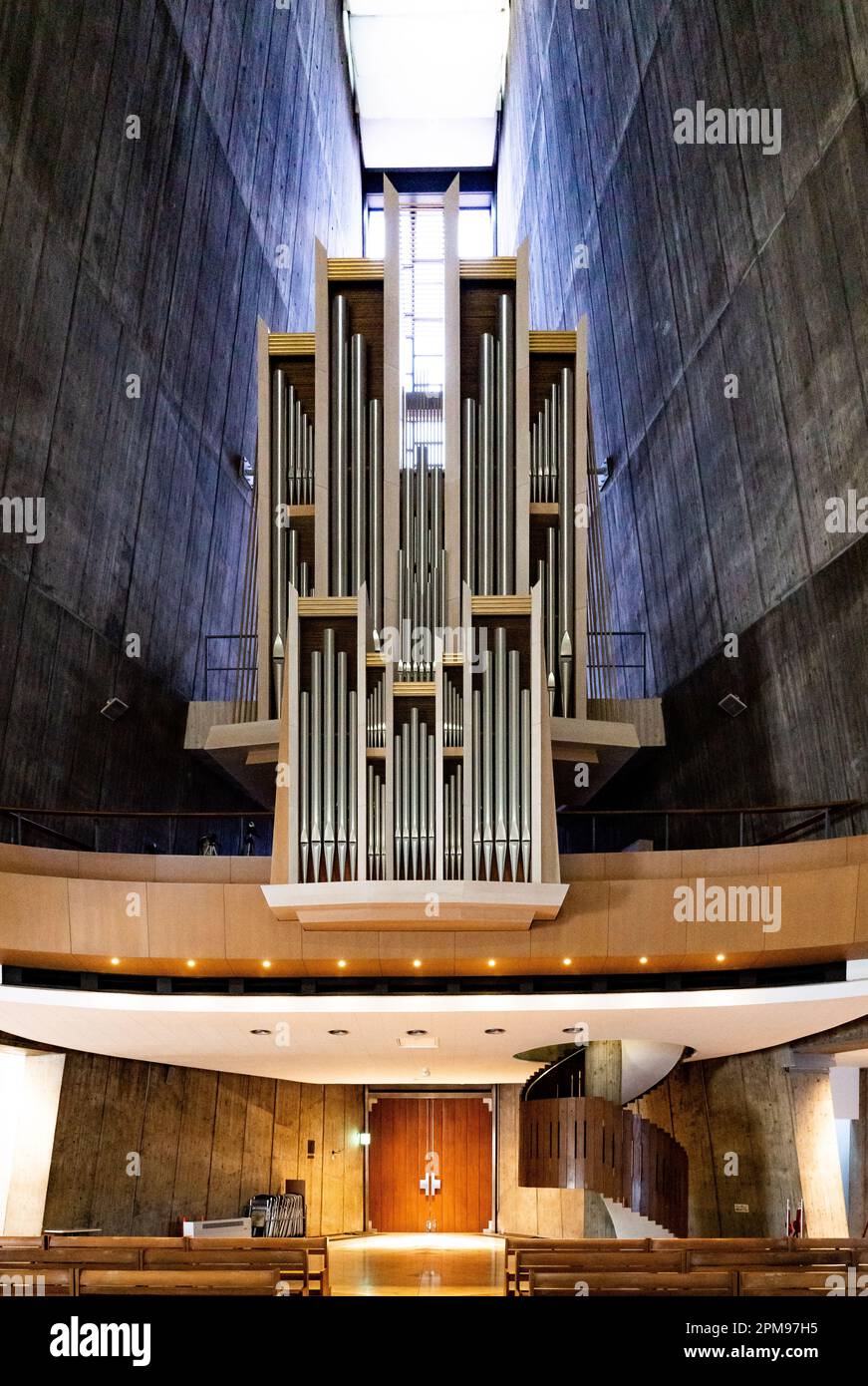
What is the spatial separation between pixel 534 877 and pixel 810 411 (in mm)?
4657

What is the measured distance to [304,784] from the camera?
11.3 meters

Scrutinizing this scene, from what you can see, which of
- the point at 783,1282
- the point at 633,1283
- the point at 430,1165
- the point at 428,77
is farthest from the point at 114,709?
the point at 428,77

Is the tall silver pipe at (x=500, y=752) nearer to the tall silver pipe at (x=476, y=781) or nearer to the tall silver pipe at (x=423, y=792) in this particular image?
the tall silver pipe at (x=476, y=781)

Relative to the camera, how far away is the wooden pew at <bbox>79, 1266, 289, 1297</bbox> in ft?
27.6

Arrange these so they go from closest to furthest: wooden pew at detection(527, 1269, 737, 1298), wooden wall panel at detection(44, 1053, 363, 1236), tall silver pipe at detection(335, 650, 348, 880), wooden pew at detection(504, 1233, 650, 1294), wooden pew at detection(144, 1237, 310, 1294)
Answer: wooden pew at detection(527, 1269, 737, 1298), wooden pew at detection(144, 1237, 310, 1294), wooden pew at detection(504, 1233, 650, 1294), tall silver pipe at detection(335, 650, 348, 880), wooden wall panel at detection(44, 1053, 363, 1236)

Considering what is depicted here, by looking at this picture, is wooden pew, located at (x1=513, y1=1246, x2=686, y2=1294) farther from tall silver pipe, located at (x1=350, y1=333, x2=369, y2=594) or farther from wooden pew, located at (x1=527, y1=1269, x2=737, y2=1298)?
tall silver pipe, located at (x1=350, y1=333, x2=369, y2=594)

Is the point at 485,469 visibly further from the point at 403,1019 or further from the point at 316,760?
the point at 403,1019

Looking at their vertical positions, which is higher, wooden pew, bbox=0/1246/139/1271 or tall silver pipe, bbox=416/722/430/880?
tall silver pipe, bbox=416/722/430/880

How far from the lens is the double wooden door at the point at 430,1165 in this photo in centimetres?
2041

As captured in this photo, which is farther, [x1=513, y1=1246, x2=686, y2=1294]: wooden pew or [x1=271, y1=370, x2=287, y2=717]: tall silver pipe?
[x1=271, y1=370, x2=287, y2=717]: tall silver pipe

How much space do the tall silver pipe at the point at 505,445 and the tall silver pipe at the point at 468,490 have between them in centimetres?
27

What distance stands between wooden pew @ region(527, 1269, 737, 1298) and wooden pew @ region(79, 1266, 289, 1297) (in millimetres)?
1719

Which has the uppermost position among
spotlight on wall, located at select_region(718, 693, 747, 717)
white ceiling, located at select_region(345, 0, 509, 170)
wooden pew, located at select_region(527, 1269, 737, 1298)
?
white ceiling, located at select_region(345, 0, 509, 170)

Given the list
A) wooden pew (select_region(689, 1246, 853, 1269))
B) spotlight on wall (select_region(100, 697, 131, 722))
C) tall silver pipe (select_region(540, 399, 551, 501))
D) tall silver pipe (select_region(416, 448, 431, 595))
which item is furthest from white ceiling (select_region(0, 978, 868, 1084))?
tall silver pipe (select_region(540, 399, 551, 501))
